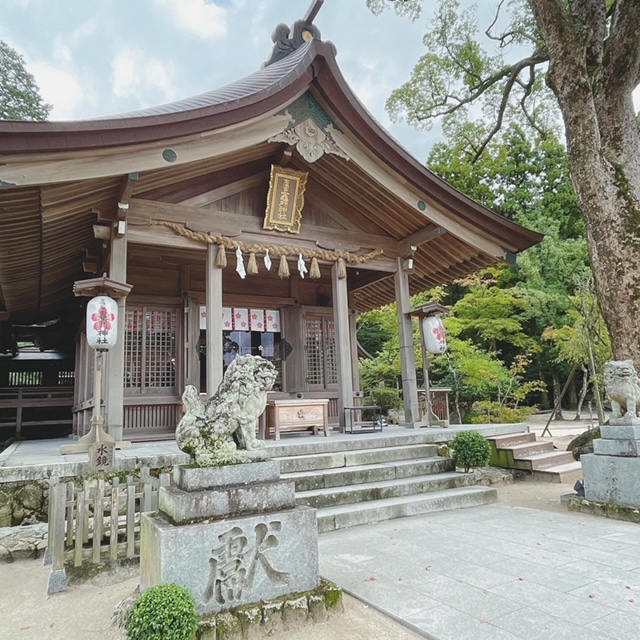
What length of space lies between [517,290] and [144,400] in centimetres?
1665

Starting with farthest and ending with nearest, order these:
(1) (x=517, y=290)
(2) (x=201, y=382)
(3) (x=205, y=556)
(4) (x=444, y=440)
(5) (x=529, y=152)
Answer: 1. (5) (x=529, y=152)
2. (1) (x=517, y=290)
3. (2) (x=201, y=382)
4. (4) (x=444, y=440)
5. (3) (x=205, y=556)

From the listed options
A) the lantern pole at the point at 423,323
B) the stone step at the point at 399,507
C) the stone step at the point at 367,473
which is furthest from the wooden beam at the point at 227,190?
the stone step at the point at 399,507

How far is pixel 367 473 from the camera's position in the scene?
6.29 metres

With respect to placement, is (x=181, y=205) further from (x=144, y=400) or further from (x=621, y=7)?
(x=621, y=7)

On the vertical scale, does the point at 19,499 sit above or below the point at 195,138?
below

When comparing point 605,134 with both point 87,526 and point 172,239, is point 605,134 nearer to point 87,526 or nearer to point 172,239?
point 172,239

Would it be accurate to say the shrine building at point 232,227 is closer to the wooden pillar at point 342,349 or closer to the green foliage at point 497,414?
the wooden pillar at point 342,349

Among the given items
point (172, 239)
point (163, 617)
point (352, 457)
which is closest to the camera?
point (163, 617)

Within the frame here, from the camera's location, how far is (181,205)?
7.79 meters

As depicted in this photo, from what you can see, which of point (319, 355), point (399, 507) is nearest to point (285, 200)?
point (319, 355)

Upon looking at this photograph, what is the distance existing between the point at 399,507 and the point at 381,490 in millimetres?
344

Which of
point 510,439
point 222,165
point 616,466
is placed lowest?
point 616,466

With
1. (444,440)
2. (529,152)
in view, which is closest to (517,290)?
(529,152)

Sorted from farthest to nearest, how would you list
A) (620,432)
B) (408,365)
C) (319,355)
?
(319,355)
(408,365)
(620,432)
